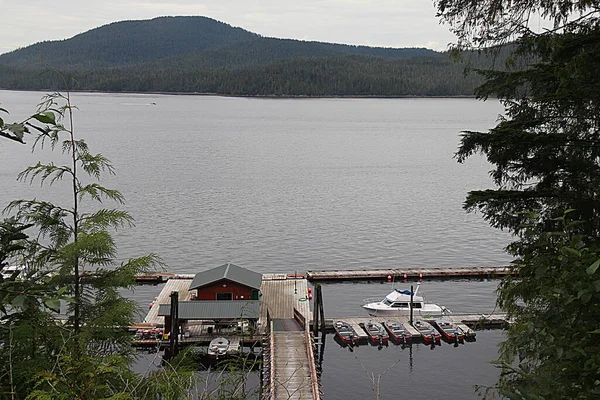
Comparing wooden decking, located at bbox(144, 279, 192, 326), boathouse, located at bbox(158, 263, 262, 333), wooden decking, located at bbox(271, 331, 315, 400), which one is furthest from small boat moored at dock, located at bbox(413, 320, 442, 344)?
wooden decking, located at bbox(144, 279, 192, 326)

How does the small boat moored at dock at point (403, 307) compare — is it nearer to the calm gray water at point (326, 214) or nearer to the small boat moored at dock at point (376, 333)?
the calm gray water at point (326, 214)

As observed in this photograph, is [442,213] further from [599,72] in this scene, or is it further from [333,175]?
[599,72]

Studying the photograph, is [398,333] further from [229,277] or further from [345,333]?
[229,277]

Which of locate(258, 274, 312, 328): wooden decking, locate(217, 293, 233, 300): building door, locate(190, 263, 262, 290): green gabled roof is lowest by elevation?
locate(258, 274, 312, 328): wooden decking

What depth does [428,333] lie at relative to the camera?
97.8 ft

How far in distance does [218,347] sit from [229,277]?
4.99 m

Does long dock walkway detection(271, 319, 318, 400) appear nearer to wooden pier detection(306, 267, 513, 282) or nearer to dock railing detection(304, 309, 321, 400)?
dock railing detection(304, 309, 321, 400)

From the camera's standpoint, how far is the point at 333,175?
247ft

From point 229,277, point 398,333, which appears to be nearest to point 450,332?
point 398,333

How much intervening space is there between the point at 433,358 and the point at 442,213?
1139 inches

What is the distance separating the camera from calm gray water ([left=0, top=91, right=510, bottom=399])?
29.0 metres

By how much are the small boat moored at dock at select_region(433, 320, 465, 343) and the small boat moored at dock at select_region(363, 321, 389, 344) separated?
2721 mm

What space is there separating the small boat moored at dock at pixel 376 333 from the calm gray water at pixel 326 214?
2.10 feet

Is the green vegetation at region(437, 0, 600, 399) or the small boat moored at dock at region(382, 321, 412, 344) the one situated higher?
the green vegetation at region(437, 0, 600, 399)
